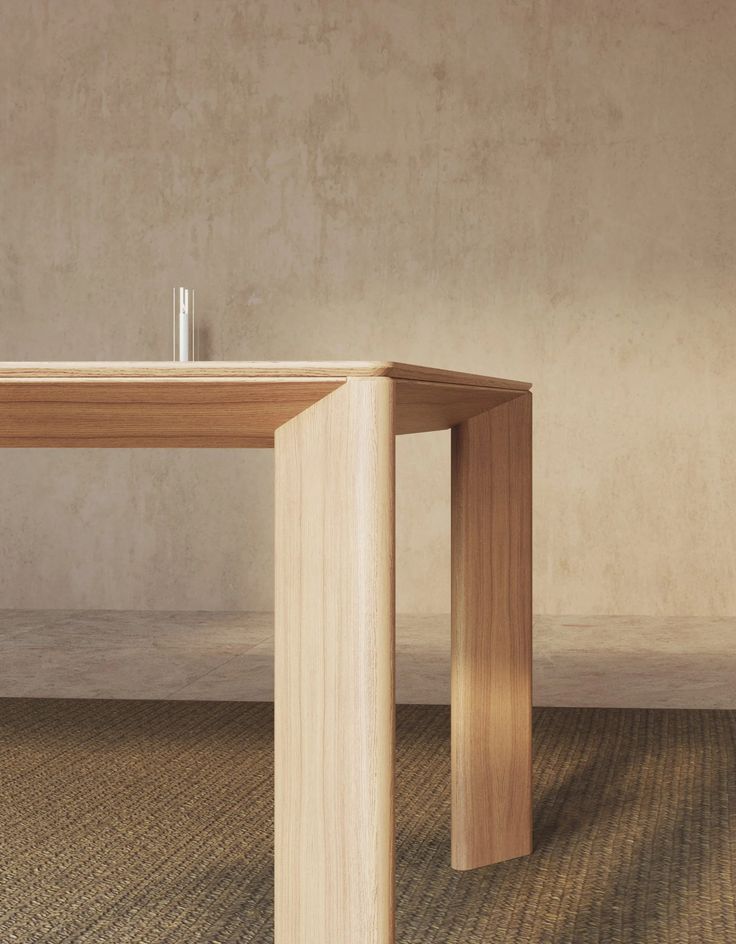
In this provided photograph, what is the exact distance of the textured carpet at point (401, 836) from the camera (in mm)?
1276

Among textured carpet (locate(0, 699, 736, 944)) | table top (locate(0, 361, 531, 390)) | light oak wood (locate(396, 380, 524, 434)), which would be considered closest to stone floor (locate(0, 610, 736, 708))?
textured carpet (locate(0, 699, 736, 944))

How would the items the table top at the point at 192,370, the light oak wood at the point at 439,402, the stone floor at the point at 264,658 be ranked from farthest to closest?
1. the stone floor at the point at 264,658
2. the light oak wood at the point at 439,402
3. the table top at the point at 192,370

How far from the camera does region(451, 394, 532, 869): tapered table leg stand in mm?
1465

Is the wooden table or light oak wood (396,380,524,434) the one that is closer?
the wooden table

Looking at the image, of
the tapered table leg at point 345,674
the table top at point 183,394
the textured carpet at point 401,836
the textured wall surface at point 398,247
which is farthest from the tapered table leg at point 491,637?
the textured wall surface at point 398,247

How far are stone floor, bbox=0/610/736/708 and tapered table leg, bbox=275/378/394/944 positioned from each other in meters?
1.73

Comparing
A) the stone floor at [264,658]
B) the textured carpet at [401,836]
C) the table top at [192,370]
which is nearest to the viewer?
the table top at [192,370]

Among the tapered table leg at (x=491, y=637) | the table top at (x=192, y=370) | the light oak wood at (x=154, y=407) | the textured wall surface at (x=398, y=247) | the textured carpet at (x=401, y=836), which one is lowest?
the textured carpet at (x=401, y=836)

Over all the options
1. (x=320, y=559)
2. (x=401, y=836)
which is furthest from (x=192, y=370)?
(x=401, y=836)

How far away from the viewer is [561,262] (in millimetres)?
4293

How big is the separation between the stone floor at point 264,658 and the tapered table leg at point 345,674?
68.0 inches

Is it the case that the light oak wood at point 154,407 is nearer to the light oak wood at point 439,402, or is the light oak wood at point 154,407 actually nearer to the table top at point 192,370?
the table top at point 192,370

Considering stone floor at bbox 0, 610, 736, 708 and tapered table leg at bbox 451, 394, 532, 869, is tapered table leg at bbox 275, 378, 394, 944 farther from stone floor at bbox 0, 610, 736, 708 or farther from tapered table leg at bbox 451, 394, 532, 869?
stone floor at bbox 0, 610, 736, 708

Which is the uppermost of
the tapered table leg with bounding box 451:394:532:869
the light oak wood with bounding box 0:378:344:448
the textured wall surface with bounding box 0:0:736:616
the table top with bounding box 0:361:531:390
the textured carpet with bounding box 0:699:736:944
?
the textured wall surface with bounding box 0:0:736:616
